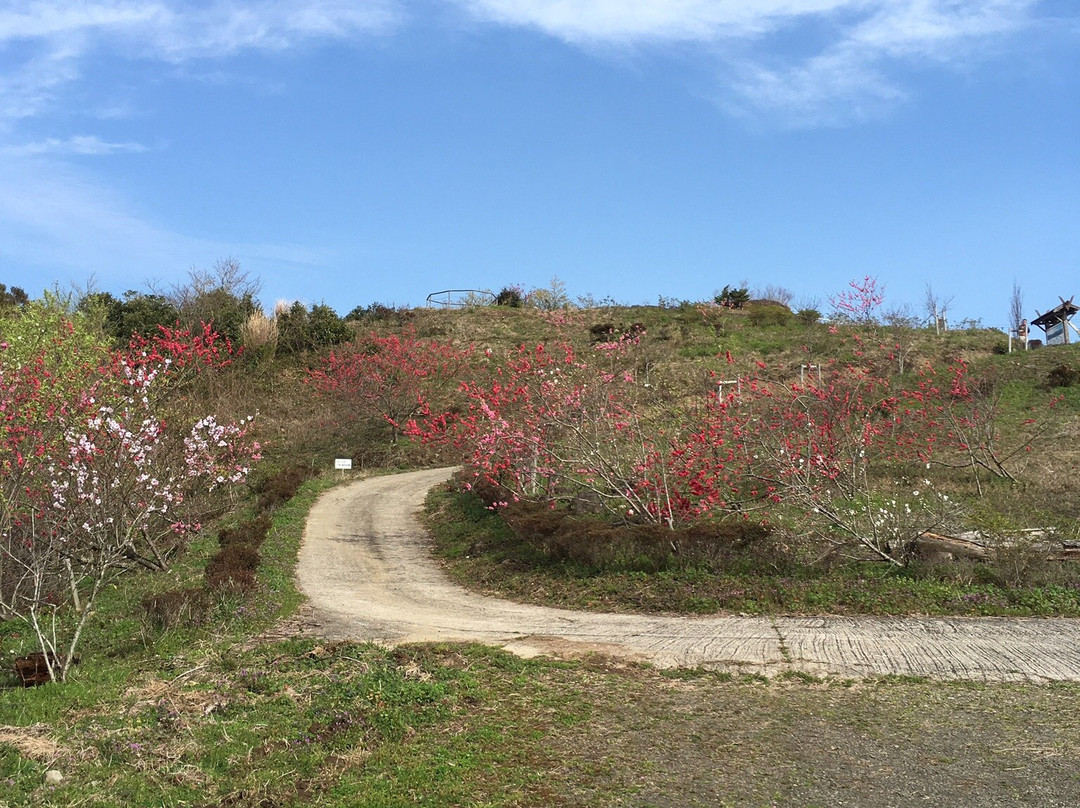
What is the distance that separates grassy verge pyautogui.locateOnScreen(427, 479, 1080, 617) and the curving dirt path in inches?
17.1

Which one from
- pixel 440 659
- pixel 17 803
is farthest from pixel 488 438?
pixel 17 803

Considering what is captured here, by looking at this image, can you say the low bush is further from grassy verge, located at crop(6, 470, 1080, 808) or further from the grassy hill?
grassy verge, located at crop(6, 470, 1080, 808)

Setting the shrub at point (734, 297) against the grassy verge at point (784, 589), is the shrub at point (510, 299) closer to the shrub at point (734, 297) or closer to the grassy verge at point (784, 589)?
the shrub at point (734, 297)

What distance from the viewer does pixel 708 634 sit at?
9.52m

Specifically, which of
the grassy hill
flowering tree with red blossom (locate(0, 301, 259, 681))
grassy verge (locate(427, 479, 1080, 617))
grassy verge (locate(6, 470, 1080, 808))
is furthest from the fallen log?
flowering tree with red blossom (locate(0, 301, 259, 681))

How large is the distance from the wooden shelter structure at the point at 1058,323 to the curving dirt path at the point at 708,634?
32.0m

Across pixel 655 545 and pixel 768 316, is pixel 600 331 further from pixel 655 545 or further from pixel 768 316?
pixel 655 545

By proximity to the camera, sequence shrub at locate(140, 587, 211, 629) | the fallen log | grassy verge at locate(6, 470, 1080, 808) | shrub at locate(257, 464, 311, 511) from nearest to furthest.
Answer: grassy verge at locate(6, 470, 1080, 808), shrub at locate(140, 587, 211, 629), the fallen log, shrub at locate(257, 464, 311, 511)

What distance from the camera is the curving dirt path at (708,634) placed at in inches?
314

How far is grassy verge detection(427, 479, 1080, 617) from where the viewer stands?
33.6ft

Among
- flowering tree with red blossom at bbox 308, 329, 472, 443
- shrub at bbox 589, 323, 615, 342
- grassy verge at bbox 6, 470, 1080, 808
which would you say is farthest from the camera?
shrub at bbox 589, 323, 615, 342

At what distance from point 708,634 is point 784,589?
6.46ft

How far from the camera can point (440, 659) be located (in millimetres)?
8406

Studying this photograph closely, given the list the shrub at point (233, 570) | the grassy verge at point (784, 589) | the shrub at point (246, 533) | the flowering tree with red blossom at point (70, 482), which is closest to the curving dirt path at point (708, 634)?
the grassy verge at point (784, 589)
